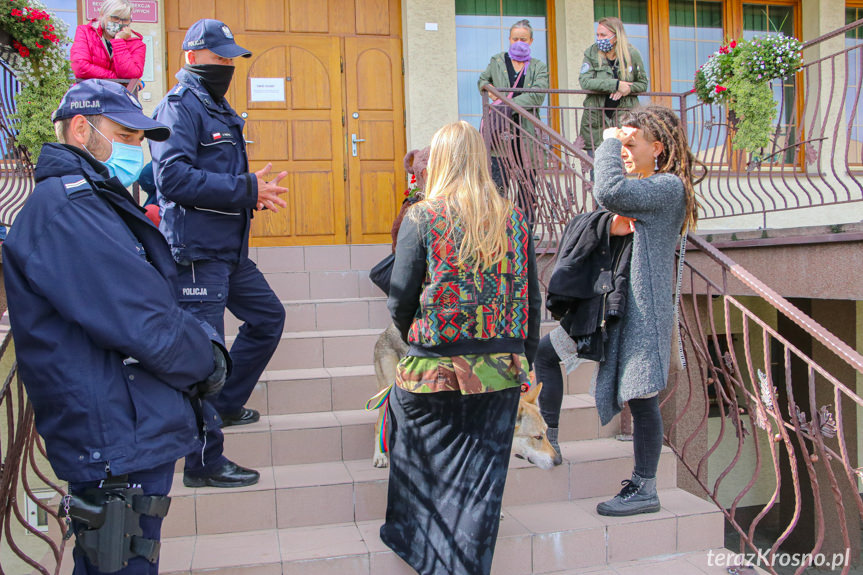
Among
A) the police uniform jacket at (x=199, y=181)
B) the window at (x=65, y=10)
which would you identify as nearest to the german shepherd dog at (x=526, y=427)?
the police uniform jacket at (x=199, y=181)

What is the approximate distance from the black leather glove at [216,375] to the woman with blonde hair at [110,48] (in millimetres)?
3522

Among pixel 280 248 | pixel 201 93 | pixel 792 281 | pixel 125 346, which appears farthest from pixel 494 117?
pixel 125 346

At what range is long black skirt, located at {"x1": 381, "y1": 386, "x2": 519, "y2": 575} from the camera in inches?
93.4

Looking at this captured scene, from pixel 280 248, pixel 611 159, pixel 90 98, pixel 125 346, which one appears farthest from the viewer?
pixel 280 248

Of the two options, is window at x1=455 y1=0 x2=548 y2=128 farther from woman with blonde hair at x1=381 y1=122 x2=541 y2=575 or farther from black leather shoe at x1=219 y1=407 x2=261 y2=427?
woman with blonde hair at x1=381 y1=122 x2=541 y2=575

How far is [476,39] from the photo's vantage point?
24.6 ft

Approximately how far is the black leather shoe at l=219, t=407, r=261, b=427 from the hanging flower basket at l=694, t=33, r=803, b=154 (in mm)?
4687

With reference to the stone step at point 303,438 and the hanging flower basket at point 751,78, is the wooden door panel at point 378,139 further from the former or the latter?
the stone step at point 303,438

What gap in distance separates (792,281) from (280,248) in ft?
13.1

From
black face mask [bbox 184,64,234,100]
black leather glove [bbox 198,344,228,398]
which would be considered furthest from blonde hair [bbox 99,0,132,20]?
black leather glove [bbox 198,344,228,398]

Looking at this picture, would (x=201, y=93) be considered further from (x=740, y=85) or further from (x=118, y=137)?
(x=740, y=85)

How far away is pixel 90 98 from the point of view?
6.07 ft

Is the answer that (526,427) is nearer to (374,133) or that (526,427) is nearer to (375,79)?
(374,133)

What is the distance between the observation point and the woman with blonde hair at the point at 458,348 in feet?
7.42
